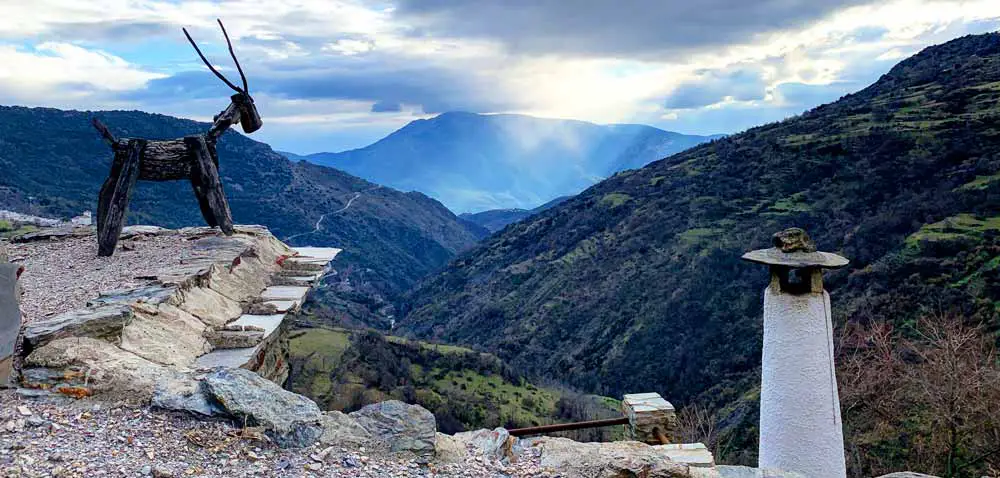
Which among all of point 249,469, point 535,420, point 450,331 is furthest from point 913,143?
point 249,469

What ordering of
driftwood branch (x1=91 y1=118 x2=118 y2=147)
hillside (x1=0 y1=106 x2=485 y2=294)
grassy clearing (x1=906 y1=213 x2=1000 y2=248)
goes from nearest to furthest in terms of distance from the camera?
driftwood branch (x1=91 y1=118 x2=118 y2=147)
grassy clearing (x1=906 y1=213 x2=1000 y2=248)
hillside (x1=0 y1=106 x2=485 y2=294)

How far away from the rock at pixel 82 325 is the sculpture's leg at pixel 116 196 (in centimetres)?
323

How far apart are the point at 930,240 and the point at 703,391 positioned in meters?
15.2

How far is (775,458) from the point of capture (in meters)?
5.93

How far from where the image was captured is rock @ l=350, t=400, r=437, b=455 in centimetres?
446

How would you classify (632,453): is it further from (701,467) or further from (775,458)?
(775,458)

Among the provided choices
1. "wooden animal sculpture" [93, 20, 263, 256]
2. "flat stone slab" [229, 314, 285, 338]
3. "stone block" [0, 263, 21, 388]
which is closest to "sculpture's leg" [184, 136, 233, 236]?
"wooden animal sculpture" [93, 20, 263, 256]

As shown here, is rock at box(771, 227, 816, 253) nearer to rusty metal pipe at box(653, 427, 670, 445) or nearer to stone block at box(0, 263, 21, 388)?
rusty metal pipe at box(653, 427, 670, 445)

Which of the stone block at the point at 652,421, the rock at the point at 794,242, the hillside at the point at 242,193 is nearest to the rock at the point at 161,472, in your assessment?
the stone block at the point at 652,421

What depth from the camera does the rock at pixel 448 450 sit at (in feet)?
14.7

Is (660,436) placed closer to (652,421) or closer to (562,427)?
(652,421)

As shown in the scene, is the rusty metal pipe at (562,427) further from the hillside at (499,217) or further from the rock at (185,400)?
the hillside at (499,217)

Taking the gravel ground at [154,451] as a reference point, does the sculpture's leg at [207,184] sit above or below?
above

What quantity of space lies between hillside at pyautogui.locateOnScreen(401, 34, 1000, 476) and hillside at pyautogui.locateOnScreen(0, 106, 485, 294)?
1738 cm
